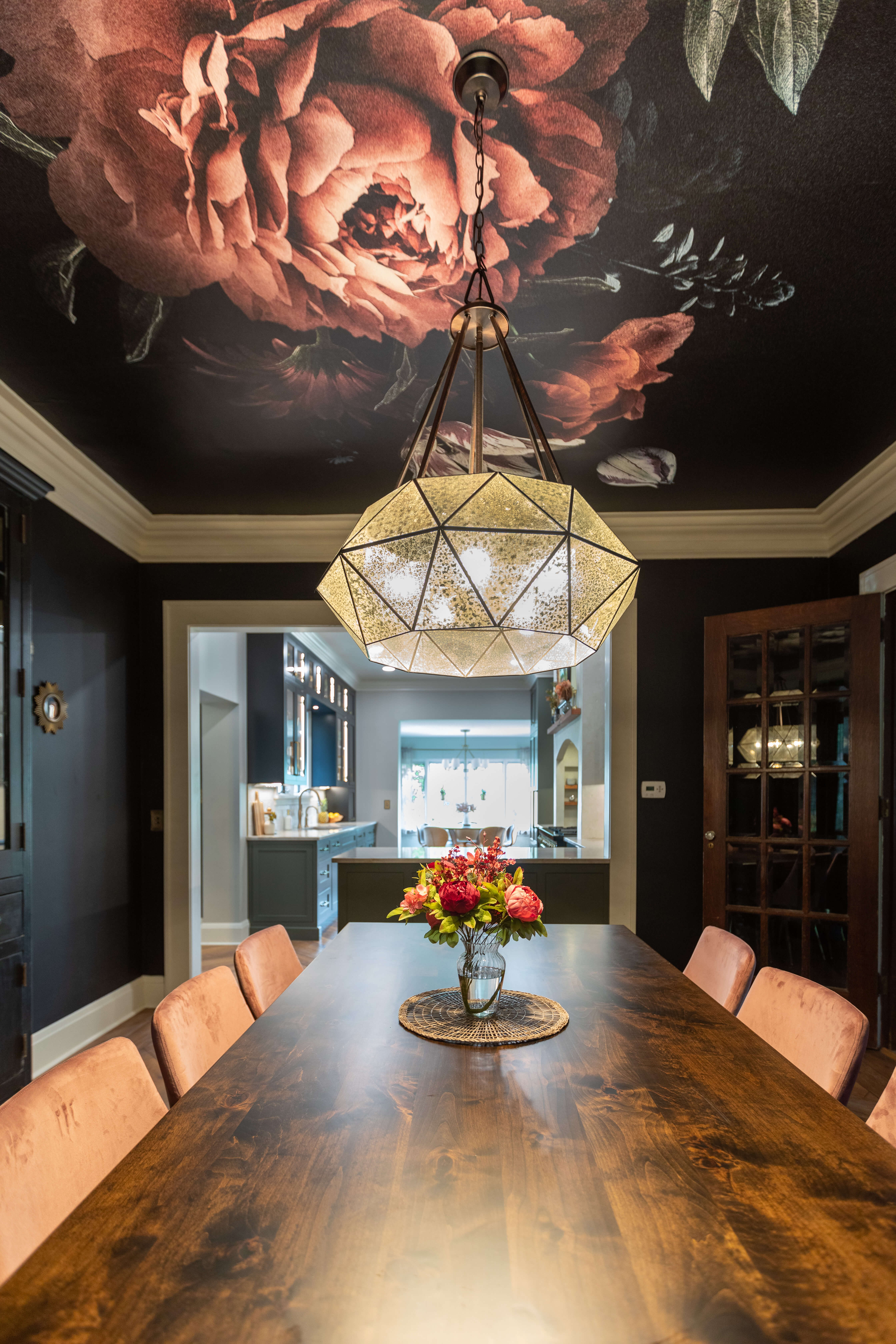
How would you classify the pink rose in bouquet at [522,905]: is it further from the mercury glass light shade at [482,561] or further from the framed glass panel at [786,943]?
the framed glass panel at [786,943]

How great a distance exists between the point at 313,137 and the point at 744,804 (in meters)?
3.45

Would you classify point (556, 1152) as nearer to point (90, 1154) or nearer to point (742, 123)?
point (90, 1154)

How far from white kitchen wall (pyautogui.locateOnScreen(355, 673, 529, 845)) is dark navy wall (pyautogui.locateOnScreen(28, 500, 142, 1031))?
6.99 metres

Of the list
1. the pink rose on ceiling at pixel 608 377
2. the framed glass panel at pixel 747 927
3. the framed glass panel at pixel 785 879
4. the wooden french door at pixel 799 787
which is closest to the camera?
the pink rose on ceiling at pixel 608 377

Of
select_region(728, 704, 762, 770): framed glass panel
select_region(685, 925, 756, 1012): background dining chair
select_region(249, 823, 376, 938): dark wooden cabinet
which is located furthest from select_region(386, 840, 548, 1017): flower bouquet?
select_region(249, 823, 376, 938): dark wooden cabinet

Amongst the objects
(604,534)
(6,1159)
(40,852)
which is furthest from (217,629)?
(6,1159)

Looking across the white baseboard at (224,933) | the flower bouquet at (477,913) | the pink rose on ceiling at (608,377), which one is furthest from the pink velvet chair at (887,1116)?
the white baseboard at (224,933)

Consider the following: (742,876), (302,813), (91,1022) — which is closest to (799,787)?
(742,876)

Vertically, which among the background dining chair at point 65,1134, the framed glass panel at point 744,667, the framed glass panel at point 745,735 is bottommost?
the background dining chair at point 65,1134

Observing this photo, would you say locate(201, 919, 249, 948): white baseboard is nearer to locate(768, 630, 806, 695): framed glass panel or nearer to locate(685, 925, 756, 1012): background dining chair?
locate(768, 630, 806, 695): framed glass panel

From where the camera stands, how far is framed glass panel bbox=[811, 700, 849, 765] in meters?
3.78

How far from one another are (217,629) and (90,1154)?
360 cm

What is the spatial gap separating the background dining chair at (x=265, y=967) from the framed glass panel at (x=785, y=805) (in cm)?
247

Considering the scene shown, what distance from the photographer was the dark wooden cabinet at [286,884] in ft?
20.4
